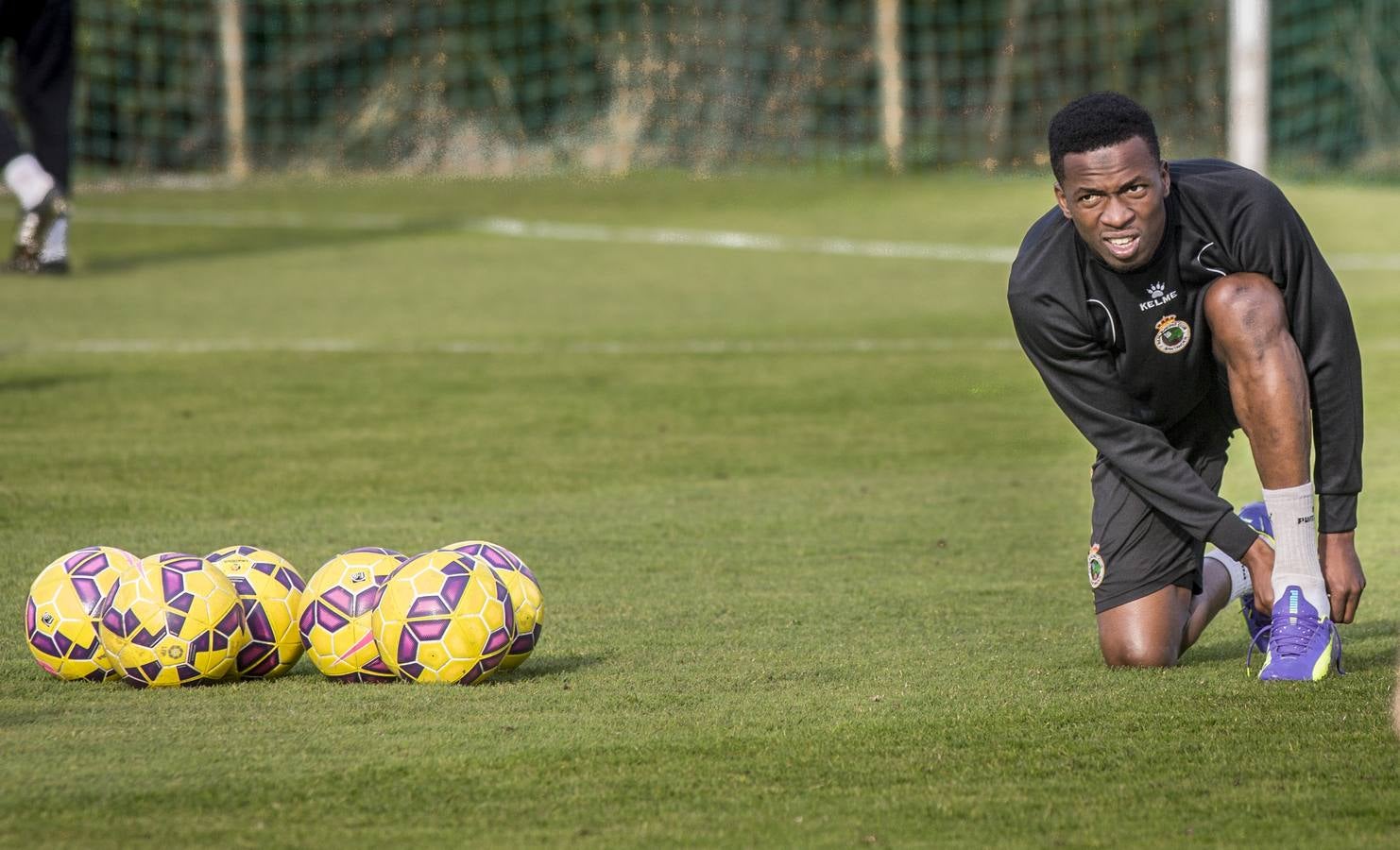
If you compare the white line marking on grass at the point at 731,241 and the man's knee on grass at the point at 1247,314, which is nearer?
the man's knee on grass at the point at 1247,314

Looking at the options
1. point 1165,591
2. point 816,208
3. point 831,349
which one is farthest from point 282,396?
point 816,208

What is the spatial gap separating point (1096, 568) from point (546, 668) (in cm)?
148

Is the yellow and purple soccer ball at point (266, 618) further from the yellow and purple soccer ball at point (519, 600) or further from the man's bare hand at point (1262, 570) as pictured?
the man's bare hand at point (1262, 570)

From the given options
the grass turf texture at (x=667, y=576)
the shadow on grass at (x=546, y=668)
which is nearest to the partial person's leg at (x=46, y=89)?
the grass turf texture at (x=667, y=576)

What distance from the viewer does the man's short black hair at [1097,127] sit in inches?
175

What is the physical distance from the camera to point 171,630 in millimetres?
4531

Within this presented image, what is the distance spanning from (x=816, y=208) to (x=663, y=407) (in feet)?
43.2

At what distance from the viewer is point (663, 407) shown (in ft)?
32.6

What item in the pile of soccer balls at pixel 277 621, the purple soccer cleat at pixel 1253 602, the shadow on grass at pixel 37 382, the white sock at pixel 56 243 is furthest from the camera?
the white sock at pixel 56 243

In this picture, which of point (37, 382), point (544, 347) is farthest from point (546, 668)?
point (544, 347)

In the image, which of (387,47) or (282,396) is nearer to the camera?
(282,396)

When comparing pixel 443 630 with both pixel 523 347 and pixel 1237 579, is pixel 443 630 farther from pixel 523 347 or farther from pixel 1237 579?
pixel 523 347

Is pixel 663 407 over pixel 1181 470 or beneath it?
beneath

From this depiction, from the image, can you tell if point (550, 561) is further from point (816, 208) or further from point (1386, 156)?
point (1386, 156)
